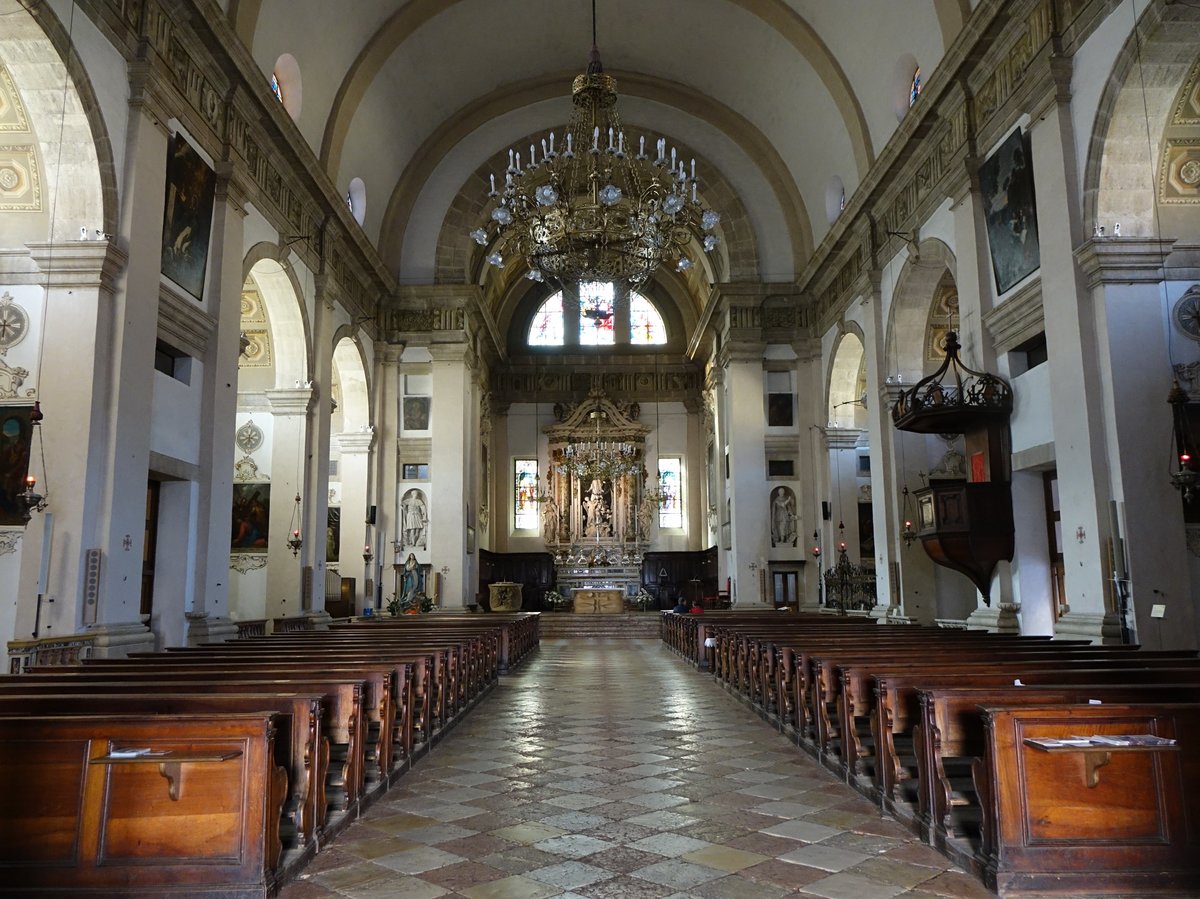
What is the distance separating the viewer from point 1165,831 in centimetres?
389

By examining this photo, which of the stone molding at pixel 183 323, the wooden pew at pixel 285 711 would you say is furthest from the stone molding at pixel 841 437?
the wooden pew at pixel 285 711

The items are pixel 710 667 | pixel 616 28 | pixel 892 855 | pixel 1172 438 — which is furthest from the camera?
pixel 616 28

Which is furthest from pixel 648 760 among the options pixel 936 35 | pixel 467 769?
pixel 936 35

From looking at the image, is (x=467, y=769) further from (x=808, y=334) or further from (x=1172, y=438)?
(x=808, y=334)

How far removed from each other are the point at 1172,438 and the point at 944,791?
624cm

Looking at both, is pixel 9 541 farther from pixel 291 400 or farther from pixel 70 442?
pixel 291 400

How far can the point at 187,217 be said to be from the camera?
11.1 metres

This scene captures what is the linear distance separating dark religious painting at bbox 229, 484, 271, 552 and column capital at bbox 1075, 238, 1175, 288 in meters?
12.9

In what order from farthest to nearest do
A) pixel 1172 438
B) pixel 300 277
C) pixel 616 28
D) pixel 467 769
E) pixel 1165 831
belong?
pixel 616 28
pixel 300 277
pixel 1172 438
pixel 467 769
pixel 1165 831

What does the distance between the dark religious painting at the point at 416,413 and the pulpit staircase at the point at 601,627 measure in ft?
19.0

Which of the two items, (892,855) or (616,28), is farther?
(616,28)

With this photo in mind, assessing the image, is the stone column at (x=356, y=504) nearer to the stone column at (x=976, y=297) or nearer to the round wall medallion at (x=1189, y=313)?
the stone column at (x=976, y=297)

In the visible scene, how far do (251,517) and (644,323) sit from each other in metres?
18.9

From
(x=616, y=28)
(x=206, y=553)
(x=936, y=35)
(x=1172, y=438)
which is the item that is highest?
(x=616, y=28)
